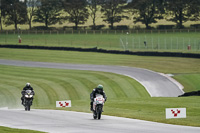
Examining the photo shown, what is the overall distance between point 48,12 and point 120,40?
70.7 metres

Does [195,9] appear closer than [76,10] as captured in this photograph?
Yes

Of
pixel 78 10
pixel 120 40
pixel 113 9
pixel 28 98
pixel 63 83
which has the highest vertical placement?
pixel 113 9

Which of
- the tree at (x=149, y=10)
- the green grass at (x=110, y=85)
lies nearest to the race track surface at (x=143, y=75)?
the green grass at (x=110, y=85)

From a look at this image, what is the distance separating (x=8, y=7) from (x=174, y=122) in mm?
139284

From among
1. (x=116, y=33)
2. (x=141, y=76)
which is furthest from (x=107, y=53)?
(x=116, y=33)

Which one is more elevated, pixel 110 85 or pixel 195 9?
pixel 195 9

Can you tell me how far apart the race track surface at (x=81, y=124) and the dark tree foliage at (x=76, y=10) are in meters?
126

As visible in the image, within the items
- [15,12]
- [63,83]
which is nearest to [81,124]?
[63,83]

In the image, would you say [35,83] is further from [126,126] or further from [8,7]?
[8,7]

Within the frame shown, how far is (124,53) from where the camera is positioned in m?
76.8

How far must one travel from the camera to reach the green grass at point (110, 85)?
89.9 feet

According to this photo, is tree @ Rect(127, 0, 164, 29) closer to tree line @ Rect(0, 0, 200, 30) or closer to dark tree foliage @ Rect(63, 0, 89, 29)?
tree line @ Rect(0, 0, 200, 30)

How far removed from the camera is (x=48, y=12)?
155 meters

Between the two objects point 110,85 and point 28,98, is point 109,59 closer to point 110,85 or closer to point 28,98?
point 110,85
